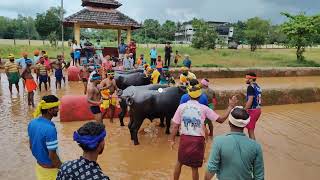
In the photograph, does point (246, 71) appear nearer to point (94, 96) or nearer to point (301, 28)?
point (301, 28)

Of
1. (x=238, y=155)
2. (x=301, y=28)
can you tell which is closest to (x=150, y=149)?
(x=238, y=155)

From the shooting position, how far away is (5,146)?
828 centimetres

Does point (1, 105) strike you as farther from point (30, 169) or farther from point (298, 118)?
point (298, 118)

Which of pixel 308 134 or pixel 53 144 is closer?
pixel 53 144

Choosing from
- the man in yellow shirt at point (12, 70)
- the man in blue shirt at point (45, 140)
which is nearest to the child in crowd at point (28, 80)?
the man in yellow shirt at point (12, 70)

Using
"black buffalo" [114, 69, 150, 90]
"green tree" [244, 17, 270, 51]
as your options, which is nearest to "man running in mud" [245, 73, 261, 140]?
"black buffalo" [114, 69, 150, 90]

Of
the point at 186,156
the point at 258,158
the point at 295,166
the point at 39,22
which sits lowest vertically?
the point at 295,166

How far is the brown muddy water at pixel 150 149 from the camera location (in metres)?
7.05

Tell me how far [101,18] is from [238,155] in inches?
761

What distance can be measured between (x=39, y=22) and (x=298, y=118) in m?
43.0

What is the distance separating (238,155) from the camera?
377cm

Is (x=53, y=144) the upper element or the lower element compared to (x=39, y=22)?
lower

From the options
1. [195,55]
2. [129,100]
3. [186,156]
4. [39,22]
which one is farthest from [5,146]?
[39,22]

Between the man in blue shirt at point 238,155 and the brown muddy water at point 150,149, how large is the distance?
3.00m
